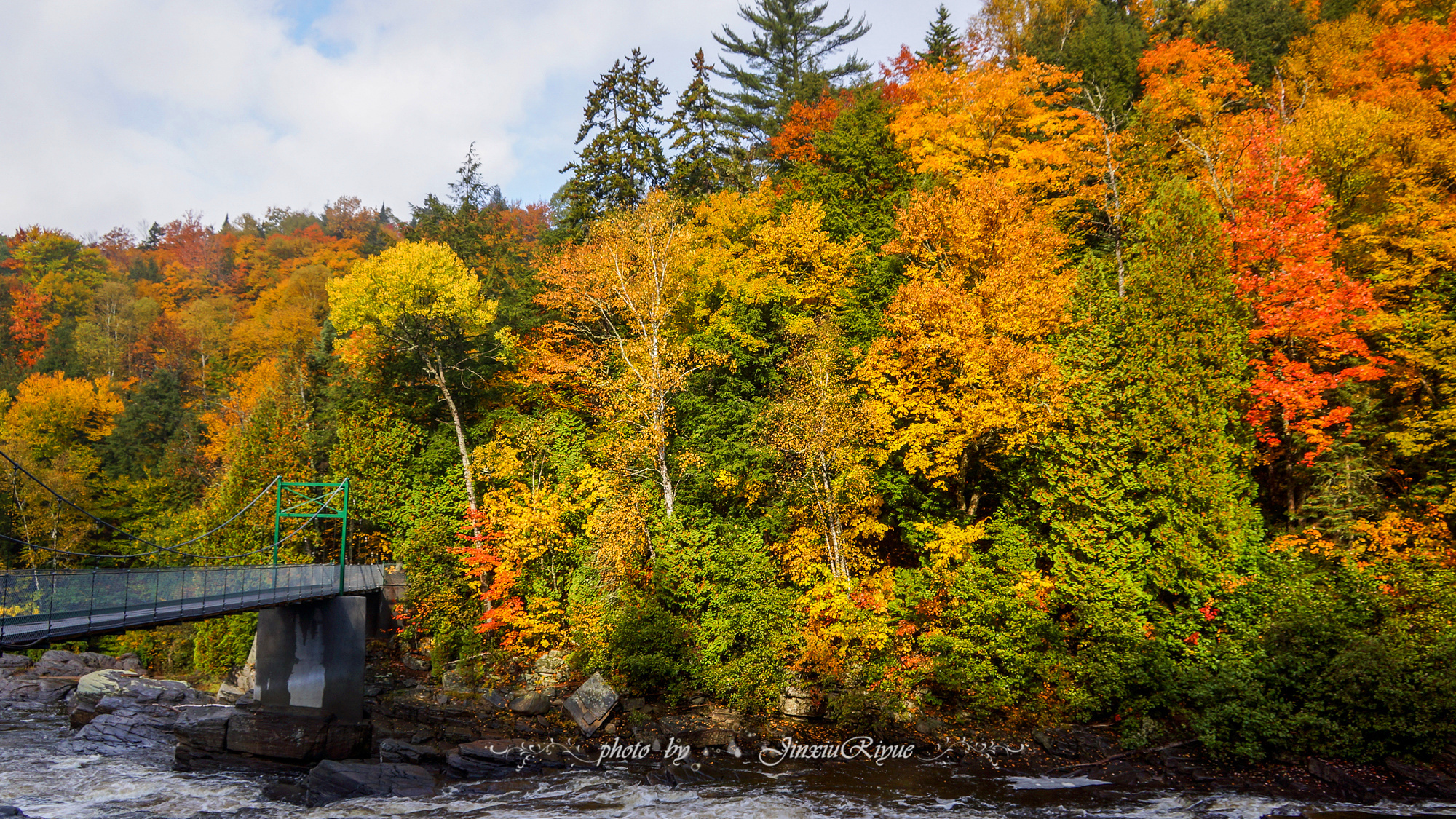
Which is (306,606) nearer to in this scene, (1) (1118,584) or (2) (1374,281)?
(1) (1118,584)

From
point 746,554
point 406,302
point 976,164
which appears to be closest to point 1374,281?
point 976,164

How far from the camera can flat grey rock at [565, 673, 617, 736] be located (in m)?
17.5

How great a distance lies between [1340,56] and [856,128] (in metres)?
17.1

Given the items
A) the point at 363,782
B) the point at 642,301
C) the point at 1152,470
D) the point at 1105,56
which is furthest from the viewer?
the point at 1105,56

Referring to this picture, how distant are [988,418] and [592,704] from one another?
12.1 m

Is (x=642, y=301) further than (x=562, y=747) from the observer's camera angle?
Yes

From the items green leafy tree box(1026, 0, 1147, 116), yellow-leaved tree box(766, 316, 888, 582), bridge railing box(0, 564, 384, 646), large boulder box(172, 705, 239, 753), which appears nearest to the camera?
bridge railing box(0, 564, 384, 646)

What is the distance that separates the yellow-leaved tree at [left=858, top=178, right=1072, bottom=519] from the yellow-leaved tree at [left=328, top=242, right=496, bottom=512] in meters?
15.0

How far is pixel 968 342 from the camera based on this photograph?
17141 millimetres

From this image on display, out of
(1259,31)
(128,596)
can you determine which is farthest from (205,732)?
(1259,31)

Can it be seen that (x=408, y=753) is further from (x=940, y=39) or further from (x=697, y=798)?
(x=940, y=39)

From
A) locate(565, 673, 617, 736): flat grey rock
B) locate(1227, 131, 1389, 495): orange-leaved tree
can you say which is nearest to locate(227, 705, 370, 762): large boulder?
locate(565, 673, 617, 736): flat grey rock

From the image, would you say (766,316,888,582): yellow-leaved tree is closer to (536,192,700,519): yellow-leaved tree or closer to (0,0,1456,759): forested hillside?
(0,0,1456,759): forested hillside

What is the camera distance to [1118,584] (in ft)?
51.1
